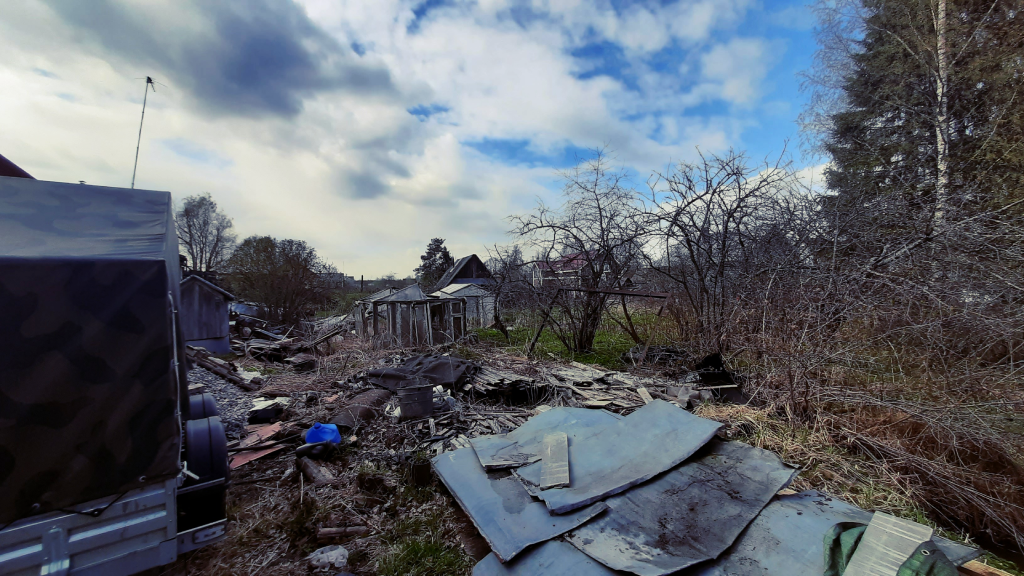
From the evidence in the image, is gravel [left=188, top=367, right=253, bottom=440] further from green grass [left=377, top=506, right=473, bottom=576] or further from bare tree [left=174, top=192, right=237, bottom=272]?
bare tree [left=174, top=192, right=237, bottom=272]

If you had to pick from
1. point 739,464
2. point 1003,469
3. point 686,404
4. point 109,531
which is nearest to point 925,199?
point 1003,469

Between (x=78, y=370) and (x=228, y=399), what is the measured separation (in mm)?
6375

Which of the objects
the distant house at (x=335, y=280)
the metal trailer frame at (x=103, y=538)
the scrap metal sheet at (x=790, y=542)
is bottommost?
the scrap metal sheet at (x=790, y=542)

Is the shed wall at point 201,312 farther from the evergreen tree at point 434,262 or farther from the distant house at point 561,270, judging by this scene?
the evergreen tree at point 434,262

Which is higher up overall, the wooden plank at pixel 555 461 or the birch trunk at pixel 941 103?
the birch trunk at pixel 941 103

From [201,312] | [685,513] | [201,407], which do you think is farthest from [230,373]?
[685,513]

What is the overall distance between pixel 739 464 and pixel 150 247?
16.7 ft

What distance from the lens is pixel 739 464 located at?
3.38 m

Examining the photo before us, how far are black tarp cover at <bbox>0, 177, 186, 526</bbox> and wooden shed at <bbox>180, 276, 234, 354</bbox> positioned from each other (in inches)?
601

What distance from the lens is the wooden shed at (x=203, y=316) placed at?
1518 centimetres

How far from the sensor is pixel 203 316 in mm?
15438

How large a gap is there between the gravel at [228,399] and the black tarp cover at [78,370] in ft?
13.4

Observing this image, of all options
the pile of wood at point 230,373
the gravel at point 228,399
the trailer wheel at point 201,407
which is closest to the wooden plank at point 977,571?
the trailer wheel at point 201,407

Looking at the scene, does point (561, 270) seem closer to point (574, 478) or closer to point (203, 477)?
point (574, 478)
